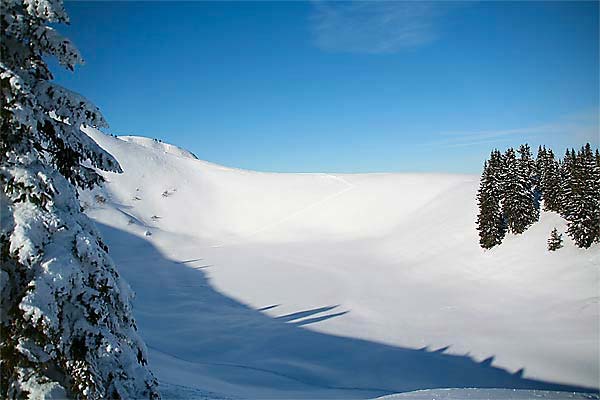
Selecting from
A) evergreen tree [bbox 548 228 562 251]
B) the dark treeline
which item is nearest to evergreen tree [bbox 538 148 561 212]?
the dark treeline

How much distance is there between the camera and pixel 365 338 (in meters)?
22.0

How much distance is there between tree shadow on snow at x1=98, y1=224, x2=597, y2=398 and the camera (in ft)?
54.5

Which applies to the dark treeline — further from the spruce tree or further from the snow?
the snow

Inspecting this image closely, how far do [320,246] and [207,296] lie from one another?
2502cm

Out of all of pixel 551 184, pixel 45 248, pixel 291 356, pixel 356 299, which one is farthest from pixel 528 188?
pixel 45 248

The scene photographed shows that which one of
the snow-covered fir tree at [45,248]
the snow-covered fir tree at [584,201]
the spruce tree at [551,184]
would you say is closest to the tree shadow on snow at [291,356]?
the snow-covered fir tree at [45,248]

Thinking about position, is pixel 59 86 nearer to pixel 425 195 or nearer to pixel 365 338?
pixel 365 338

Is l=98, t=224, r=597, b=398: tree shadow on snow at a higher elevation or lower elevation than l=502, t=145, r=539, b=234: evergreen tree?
lower

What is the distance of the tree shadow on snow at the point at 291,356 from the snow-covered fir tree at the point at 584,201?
17.2 meters

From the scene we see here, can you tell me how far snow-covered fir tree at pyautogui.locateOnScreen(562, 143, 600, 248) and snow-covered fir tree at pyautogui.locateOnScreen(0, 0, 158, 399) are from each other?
33977 mm

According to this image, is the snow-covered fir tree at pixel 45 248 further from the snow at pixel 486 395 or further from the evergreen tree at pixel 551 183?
the evergreen tree at pixel 551 183

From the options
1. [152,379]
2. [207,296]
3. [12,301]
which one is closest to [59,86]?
[12,301]

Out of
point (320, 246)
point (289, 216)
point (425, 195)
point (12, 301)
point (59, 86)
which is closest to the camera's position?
point (12, 301)

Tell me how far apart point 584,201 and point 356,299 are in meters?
19.0
